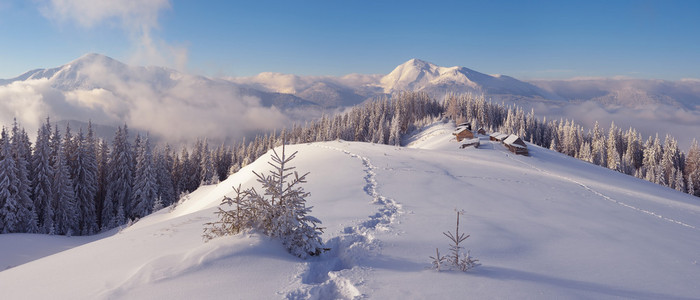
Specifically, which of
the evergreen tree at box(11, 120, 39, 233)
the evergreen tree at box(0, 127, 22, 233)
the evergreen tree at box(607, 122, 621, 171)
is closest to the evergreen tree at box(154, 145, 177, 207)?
the evergreen tree at box(11, 120, 39, 233)

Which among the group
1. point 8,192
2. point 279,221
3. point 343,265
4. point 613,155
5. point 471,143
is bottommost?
point 8,192

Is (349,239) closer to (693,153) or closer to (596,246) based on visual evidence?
(596,246)

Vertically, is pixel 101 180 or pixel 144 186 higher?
pixel 144 186

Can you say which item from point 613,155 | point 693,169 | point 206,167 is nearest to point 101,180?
point 206,167

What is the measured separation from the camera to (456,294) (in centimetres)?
605

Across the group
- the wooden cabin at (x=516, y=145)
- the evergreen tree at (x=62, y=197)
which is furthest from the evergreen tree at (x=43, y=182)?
the wooden cabin at (x=516, y=145)

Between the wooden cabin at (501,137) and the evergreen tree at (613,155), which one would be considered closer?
the wooden cabin at (501,137)

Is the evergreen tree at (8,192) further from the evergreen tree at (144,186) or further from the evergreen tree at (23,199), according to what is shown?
the evergreen tree at (144,186)

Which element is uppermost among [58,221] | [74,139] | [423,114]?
[423,114]

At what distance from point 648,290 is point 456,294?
4784 millimetres

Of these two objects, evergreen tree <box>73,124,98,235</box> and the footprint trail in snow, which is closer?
the footprint trail in snow

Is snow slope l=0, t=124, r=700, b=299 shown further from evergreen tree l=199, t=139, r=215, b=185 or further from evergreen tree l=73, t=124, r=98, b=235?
evergreen tree l=199, t=139, r=215, b=185

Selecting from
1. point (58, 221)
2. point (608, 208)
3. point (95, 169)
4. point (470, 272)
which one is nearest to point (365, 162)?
point (608, 208)

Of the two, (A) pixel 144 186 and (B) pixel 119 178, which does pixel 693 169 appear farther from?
(B) pixel 119 178
